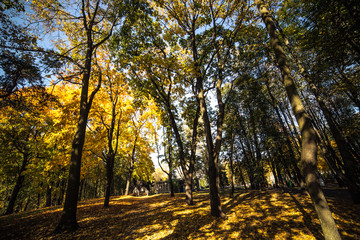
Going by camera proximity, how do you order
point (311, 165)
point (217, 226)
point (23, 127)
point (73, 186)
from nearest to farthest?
1. point (311, 165)
2. point (217, 226)
3. point (73, 186)
4. point (23, 127)

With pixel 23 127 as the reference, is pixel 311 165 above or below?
below

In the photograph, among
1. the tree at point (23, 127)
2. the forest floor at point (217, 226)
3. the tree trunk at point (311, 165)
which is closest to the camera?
the tree trunk at point (311, 165)

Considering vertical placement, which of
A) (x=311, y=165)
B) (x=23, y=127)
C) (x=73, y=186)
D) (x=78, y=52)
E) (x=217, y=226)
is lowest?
(x=217, y=226)

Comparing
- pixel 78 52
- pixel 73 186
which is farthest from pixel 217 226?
pixel 78 52

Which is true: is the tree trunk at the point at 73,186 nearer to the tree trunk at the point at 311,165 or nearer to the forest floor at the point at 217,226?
the forest floor at the point at 217,226

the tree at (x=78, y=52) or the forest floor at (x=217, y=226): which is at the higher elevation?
the tree at (x=78, y=52)

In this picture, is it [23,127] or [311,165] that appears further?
[23,127]

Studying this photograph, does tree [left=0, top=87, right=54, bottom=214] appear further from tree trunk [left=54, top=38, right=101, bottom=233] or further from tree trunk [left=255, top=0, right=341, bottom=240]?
tree trunk [left=255, top=0, right=341, bottom=240]

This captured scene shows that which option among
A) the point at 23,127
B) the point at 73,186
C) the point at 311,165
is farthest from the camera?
the point at 23,127

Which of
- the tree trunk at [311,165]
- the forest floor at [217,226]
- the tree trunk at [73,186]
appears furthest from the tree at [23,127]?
the tree trunk at [311,165]

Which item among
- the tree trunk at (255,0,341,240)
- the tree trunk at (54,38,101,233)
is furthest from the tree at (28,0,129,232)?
the tree trunk at (255,0,341,240)

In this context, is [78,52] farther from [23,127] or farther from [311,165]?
[311,165]

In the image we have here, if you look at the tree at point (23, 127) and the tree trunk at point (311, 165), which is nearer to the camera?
the tree trunk at point (311, 165)

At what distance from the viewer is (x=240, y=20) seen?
8141 mm
